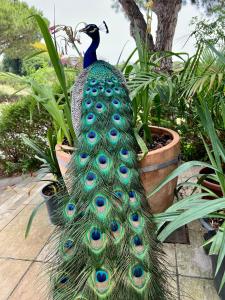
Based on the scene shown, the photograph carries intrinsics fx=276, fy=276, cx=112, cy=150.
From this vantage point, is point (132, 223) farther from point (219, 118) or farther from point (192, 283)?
point (219, 118)

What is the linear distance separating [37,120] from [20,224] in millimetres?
1502

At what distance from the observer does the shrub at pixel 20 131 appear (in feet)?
11.4

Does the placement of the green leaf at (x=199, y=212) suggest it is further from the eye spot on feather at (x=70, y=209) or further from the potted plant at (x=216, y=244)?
the eye spot on feather at (x=70, y=209)

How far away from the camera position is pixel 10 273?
1.81 m

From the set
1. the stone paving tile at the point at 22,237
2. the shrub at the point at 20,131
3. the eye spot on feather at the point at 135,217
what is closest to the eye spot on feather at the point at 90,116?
the eye spot on feather at the point at 135,217

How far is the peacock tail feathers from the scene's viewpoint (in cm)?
101

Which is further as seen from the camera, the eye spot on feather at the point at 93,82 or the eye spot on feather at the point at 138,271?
the eye spot on feather at the point at 93,82

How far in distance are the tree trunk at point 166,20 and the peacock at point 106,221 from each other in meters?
4.11

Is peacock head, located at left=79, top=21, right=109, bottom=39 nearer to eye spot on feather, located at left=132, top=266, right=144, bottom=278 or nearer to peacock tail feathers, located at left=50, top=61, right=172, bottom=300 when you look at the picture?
peacock tail feathers, located at left=50, top=61, right=172, bottom=300

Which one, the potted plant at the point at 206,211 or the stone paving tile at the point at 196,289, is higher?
the potted plant at the point at 206,211

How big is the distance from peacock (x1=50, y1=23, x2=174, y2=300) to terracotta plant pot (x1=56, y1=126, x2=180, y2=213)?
275mm

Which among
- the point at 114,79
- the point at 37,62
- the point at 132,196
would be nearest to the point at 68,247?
the point at 132,196

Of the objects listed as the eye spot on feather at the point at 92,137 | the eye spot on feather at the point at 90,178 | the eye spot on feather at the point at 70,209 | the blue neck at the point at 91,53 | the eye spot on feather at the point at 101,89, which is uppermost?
the blue neck at the point at 91,53

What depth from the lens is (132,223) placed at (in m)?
1.16
